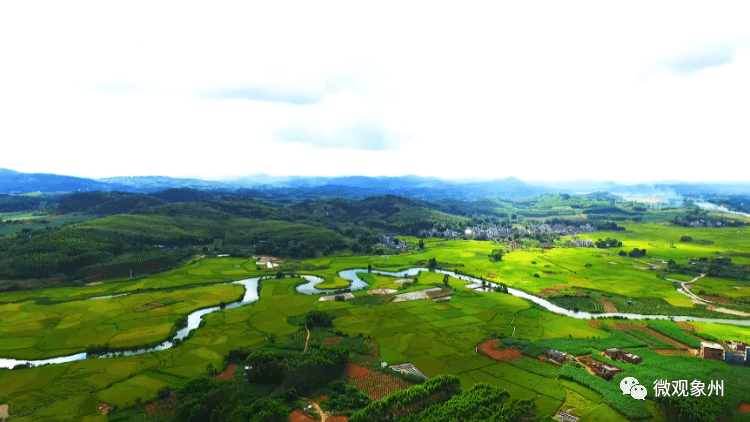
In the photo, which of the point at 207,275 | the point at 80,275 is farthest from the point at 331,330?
the point at 80,275

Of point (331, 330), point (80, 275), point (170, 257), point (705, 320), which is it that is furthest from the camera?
point (170, 257)

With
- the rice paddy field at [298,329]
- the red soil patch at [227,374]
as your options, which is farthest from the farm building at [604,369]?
the red soil patch at [227,374]

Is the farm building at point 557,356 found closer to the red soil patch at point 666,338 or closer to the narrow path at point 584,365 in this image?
the narrow path at point 584,365

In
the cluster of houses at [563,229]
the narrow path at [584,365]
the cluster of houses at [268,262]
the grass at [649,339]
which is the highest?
the narrow path at [584,365]

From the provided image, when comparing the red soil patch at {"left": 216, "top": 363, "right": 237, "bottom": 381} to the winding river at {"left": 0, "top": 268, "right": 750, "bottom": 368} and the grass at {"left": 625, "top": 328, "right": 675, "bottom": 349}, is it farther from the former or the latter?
the grass at {"left": 625, "top": 328, "right": 675, "bottom": 349}

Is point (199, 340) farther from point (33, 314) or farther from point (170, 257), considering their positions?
point (170, 257)

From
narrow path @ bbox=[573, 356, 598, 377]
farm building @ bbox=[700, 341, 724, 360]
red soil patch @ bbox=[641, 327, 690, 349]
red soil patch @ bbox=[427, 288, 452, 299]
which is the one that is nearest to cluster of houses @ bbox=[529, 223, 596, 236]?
red soil patch @ bbox=[427, 288, 452, 299]
